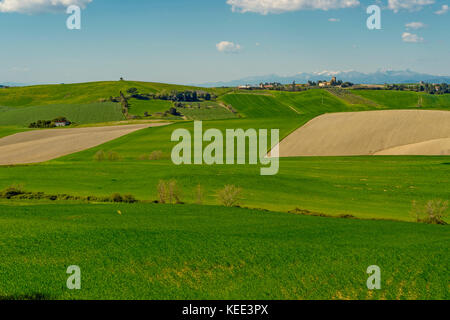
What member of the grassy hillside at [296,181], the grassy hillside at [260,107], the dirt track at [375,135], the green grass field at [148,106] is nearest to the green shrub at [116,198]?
the grassy hillside at [296,181]

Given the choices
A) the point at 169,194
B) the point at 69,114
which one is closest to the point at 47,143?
the point at 169,194

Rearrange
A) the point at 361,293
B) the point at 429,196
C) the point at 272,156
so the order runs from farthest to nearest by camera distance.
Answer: the point at 272,156, the point at 429,196, the point at 361,293

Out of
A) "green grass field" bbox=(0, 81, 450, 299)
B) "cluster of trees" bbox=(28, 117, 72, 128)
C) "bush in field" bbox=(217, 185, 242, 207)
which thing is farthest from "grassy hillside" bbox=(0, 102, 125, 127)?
"bush in field" bbox=(217, 185, 242, 207)

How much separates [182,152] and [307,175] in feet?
105

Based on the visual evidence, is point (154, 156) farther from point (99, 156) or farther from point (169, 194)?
point (169, 194)

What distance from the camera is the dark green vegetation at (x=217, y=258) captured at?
726 inches

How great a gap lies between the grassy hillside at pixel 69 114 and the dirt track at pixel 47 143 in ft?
114

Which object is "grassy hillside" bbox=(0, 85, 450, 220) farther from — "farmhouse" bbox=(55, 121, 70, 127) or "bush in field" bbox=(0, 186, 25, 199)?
"farmhouse" bbox=(55, 121, 70, 127)

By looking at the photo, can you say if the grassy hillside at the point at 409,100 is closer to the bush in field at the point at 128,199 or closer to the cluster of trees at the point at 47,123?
the cluster of trees at the point at 47,123

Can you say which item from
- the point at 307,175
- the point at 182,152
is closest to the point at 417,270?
the point at 307,175

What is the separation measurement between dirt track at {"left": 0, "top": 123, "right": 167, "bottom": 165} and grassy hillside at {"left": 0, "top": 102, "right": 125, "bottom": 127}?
34.8 metres

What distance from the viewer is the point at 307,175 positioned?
58.1 m

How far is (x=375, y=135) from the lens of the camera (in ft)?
281

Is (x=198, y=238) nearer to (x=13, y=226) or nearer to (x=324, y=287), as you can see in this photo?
(x=324, y=287)
